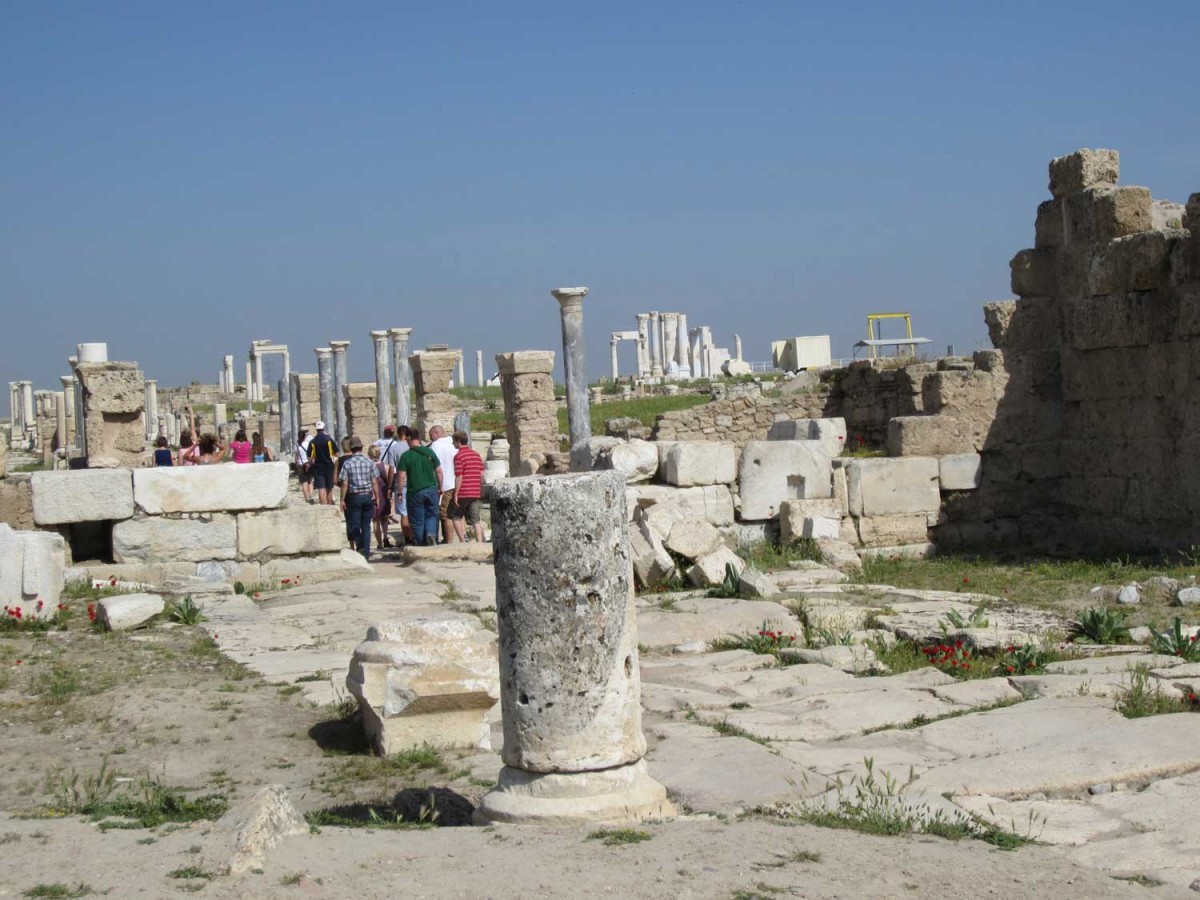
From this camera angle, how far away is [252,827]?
4387 mm

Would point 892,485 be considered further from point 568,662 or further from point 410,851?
point 410,851

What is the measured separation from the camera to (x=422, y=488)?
13820mm

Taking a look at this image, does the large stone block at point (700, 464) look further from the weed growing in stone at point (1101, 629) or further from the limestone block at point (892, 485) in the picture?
the weed growing in stone at point (1101, 629)

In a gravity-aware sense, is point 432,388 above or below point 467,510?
above

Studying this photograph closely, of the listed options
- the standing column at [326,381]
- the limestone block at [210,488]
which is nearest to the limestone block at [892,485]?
the limestone block at [210,488]

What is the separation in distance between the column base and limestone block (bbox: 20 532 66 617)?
5864 mm

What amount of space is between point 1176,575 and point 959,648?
3.88 meters

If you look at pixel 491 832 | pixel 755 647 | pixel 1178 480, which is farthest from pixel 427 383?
pixel 491 832

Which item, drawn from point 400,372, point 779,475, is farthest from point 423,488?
point 400,372

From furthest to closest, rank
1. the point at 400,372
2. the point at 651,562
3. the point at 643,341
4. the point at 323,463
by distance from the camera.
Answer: the point at 643,341
the point at 400,372
the point at 323,463
the point at 651,562

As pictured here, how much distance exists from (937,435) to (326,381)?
2281 cm

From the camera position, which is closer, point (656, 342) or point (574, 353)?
point (574, 353)

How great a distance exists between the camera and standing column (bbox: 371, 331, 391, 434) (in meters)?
30.2

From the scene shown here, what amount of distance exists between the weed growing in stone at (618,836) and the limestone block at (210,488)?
727cm
